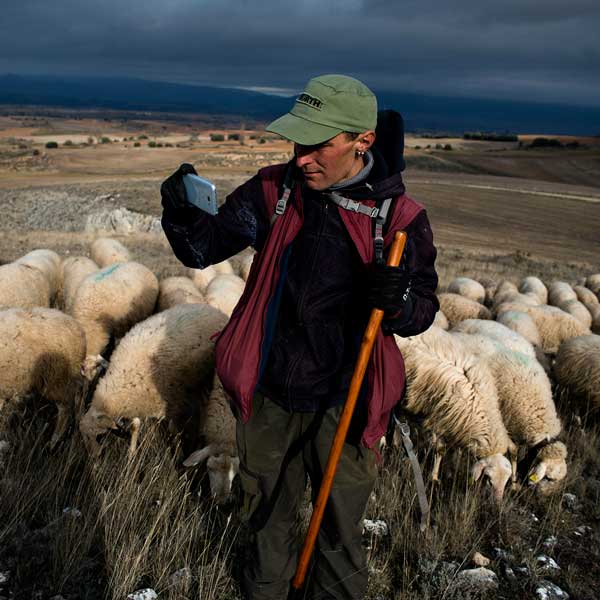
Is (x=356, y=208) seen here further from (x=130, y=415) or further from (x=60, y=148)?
(x=60, y=148)

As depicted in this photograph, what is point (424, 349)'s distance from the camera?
16.9 feet

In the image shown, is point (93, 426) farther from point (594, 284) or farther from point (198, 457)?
point (594, 284)

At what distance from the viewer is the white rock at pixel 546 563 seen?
3395mm

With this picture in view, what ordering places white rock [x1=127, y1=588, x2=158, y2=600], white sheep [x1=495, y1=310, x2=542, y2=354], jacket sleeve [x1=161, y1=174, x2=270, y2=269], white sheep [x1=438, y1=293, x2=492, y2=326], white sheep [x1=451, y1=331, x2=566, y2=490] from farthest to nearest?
white sheep [x1=438, y1=293, x2=492, y2=326]
white sheep [x1=495, y1=310, x2=542, y2=354]
white sheep [x1=451, y1=331, x2=566, y2=490]
white rock [x1=127, y1=588, x2=158, y2=600]
jacket sleeve [x1=161, y1=174, x2=270, y2=269]

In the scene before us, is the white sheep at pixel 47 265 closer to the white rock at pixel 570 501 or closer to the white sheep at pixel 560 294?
the white rock at pixel 570 501

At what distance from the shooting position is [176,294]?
754 centimetres

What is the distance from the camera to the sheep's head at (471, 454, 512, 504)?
4.39 metres

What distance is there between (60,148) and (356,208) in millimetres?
71238

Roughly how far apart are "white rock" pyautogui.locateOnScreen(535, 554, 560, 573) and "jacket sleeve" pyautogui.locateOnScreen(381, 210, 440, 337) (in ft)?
6.02

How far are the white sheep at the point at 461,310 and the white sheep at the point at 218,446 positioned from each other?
5461mm

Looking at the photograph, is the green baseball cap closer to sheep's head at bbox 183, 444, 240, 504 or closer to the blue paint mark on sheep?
sheep's head at bbox 183, 444, 240, 504

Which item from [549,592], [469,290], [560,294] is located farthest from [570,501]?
[560,294]

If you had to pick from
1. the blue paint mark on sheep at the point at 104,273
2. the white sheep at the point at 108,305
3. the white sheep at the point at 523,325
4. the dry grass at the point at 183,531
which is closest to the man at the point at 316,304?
the dry grass at the point at 183,531

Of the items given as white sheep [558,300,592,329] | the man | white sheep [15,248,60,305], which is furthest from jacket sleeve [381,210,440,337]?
white sheep [558,300,592,329]
